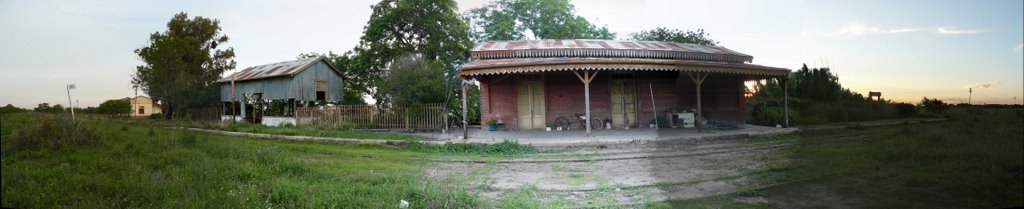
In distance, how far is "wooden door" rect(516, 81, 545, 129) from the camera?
54.9ft

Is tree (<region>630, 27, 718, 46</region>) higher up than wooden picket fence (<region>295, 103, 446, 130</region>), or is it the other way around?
tree (<region>630, 27, 718, 46</region>)

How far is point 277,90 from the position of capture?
6047 mm

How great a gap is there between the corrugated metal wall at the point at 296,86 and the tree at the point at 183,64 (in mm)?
404

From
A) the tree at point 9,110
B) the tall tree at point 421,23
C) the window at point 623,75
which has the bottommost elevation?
the tree at point 9,110

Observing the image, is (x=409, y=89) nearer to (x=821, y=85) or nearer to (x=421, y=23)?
(x=421, y=23)

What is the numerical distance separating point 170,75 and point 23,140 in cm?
120

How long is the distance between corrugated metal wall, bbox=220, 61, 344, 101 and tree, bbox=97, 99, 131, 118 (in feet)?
3.57

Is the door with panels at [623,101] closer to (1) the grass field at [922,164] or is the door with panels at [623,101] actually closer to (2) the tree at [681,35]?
(2) the tree at [681,35]

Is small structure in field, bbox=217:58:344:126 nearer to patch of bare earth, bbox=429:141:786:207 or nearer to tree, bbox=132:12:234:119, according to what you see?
tree, bbox=132:12:234:119

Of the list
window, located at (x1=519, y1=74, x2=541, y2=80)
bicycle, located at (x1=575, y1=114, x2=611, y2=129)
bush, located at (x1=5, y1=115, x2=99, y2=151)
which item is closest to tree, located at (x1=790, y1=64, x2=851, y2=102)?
bush, located at (x1=5, y1=115, x2=99, y2=151)

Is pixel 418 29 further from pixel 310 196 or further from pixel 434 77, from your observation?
pixel 434 77

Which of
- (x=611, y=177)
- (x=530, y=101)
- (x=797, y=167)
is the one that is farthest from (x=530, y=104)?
(x=797, y=167)

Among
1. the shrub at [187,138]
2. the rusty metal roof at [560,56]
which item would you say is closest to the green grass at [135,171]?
the shrub at [187,138]

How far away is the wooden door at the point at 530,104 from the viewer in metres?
16.7
